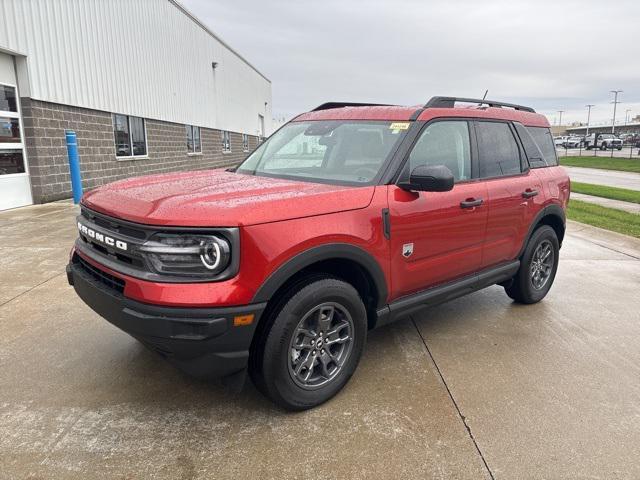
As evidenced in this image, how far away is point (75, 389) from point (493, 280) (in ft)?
11.0

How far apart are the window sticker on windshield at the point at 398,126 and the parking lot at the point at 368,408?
1695mm

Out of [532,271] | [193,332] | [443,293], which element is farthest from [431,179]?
[532,271]

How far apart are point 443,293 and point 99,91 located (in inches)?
467

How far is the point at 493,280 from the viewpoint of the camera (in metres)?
4.16

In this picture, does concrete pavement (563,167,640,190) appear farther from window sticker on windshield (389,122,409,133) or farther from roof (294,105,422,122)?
window sticker on windshield (389,122,409,133)

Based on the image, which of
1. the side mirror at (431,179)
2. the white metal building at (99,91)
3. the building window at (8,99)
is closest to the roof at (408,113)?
the side mirror at (431,179)

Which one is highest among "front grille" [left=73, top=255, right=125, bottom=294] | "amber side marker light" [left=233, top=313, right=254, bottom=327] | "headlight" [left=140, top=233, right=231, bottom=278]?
"headlight" [left=140, top=233, right=231, bottom=278]

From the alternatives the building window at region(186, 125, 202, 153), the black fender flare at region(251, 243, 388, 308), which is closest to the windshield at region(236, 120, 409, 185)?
the black fender flare at region(251, 243, 388, 308)

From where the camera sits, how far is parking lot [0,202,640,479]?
2410mm

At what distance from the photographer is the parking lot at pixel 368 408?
2.41 metres

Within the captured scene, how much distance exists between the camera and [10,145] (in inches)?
367

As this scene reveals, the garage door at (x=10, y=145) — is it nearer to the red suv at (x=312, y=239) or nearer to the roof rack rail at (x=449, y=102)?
the red suv at (x=312, y=239)

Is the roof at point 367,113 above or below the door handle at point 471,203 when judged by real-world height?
above

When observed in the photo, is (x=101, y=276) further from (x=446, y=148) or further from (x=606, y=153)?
(x=606, y=153)
